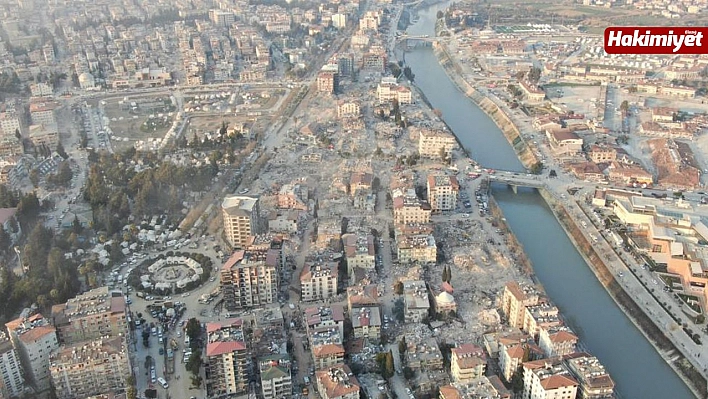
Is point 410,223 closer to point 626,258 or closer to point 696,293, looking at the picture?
point 626,258

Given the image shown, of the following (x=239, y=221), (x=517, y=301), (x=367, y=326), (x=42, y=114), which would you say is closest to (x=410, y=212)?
(x=239, y=221)

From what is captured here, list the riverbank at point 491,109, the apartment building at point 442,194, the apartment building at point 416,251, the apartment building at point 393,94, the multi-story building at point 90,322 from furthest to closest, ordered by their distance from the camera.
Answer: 1. the apartment building at point 393,94
2. the riverbank at point 491,109
3. the apartment building at point 442,194
4. the apartment building at point 416,251
5. the multi-story building at point 90,322

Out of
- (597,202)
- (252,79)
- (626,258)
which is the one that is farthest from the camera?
(252,79)

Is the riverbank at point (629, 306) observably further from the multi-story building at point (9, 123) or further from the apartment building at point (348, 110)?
the multi-story building at point (9, 123)

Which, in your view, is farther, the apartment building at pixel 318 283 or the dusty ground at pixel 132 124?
the dusty ground at pixel 132 124

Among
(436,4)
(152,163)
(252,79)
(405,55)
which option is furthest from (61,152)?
(436,4)

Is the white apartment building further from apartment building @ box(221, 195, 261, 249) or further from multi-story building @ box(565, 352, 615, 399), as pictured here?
multi-story building @ box(565, 352, 615, 399)

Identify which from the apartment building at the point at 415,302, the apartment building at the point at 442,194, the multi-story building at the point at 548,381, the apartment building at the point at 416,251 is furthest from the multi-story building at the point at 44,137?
the multi-story building at the point at 548,381

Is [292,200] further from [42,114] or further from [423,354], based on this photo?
[42,114]
